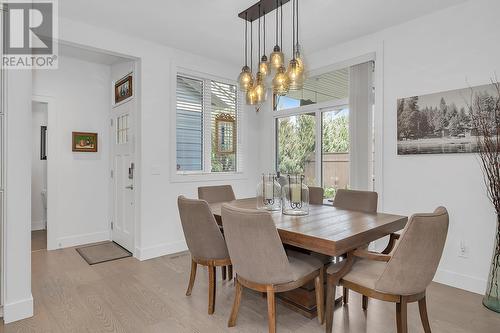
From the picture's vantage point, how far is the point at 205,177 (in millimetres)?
4285

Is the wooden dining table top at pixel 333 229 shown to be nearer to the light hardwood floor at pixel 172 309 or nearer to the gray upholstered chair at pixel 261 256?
the gray upholstered chair at pixel 261 256

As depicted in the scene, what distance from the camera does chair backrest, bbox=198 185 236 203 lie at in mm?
3213

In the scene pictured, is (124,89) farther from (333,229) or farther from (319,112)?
(333,229)

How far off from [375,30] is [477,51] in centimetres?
106

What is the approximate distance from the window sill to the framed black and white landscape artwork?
2.44 meters

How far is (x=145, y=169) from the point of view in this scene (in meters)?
3.66

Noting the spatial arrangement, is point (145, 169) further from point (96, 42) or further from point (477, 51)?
point (477, 51)

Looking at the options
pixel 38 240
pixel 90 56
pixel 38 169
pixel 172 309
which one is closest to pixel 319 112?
pixel 172 309

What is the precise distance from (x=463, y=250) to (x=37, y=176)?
20.8 feet

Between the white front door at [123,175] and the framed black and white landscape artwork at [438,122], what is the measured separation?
130 inches

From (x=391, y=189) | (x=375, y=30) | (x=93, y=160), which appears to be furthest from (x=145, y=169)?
(x=375, y=30)

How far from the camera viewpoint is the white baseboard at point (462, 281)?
106 inches

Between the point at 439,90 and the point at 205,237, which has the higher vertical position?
the point at 439,90

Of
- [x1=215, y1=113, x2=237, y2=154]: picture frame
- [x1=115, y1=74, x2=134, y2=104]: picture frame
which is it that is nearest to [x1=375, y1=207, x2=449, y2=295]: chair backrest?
[x1=215, y1=113, x2=237, y2=154]: picture frame
